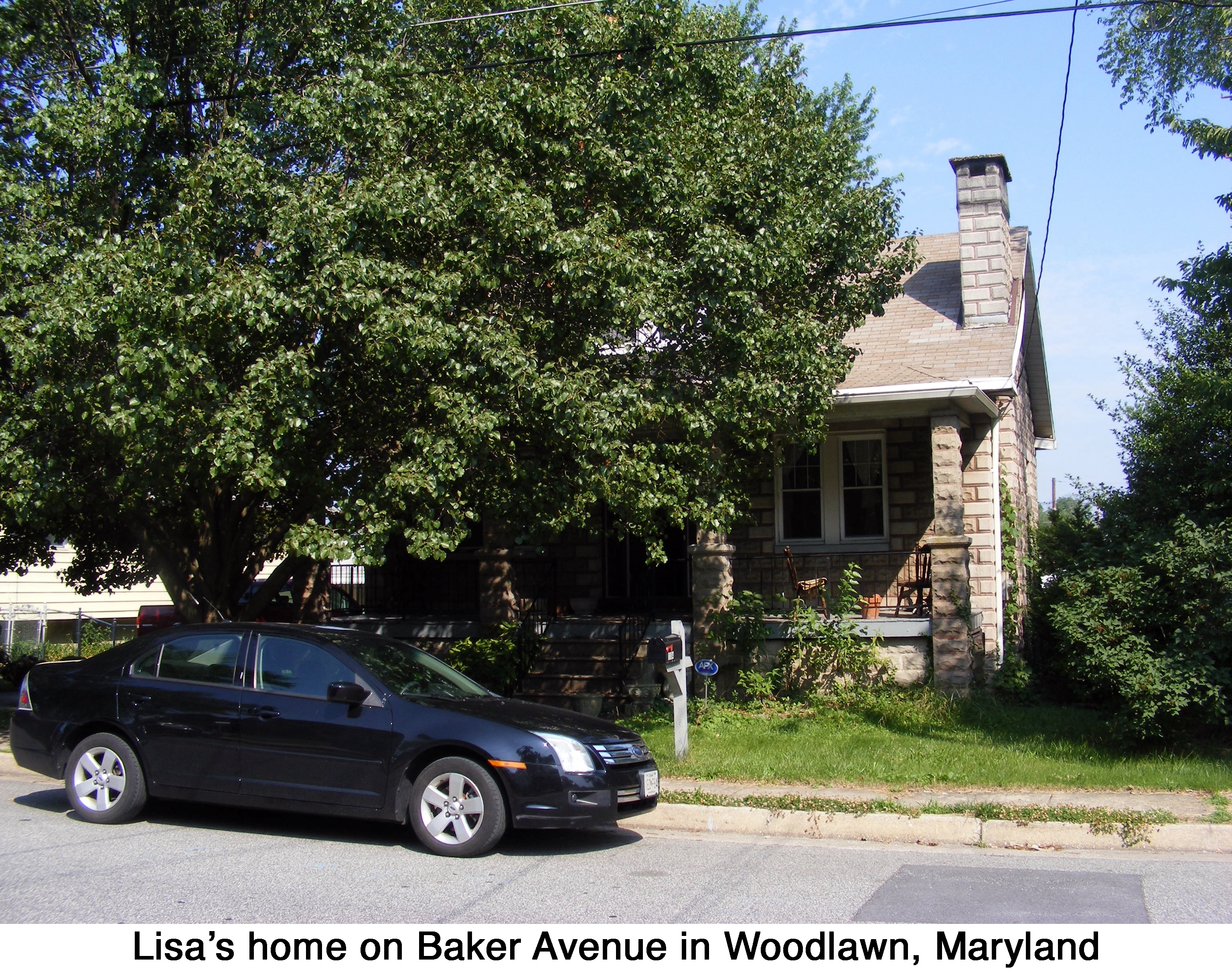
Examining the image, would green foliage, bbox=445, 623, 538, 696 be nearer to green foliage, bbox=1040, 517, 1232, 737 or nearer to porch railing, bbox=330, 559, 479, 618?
porch railing, bbox=330, 559, 479, 618

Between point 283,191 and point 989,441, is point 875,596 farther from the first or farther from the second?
point 283,191

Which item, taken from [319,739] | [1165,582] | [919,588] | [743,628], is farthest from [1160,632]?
[319,739]

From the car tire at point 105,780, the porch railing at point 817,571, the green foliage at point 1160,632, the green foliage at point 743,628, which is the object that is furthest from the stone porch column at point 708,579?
the car tire at point 105,780

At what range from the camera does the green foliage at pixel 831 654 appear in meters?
12.3

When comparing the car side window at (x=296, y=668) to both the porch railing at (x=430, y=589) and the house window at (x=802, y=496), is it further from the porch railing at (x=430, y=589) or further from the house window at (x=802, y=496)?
the porch railing at (x=430, y=589)

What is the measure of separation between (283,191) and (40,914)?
19.0ft

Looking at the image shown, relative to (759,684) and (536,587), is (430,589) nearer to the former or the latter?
(536,587)

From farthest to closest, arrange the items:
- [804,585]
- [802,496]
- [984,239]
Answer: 1. [984,239]
2. [802,496]
3. [804,585]

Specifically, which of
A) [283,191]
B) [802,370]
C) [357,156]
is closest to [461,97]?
[357,156]

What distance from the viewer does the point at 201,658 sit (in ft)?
25.9

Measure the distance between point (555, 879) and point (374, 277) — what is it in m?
4.78

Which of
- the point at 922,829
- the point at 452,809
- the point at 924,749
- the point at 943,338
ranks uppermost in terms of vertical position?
the point at 943,338

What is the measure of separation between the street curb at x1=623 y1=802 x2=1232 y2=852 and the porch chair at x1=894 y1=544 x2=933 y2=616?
5.22 m

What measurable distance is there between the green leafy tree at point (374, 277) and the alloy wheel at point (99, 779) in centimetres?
211
